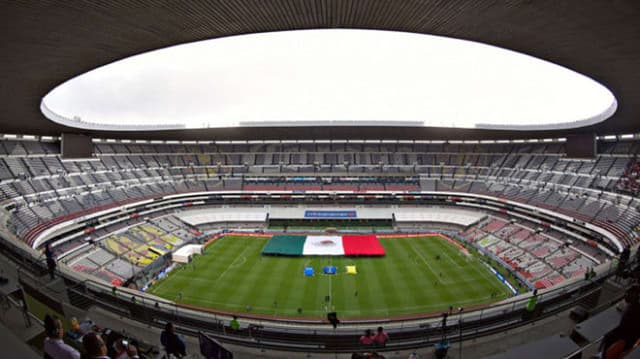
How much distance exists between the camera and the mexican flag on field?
2620 centimetres

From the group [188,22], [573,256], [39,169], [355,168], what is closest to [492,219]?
[573,256]

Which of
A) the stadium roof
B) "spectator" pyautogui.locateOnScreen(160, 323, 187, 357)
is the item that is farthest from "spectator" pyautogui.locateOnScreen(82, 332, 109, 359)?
the stadium roof

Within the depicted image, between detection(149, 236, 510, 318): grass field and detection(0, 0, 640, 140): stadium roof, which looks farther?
detection(149, 236, 510, 318): grass field

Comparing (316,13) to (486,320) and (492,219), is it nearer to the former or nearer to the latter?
(486,320)

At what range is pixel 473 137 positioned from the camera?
38656mm

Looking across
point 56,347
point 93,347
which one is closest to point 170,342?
point 56,347

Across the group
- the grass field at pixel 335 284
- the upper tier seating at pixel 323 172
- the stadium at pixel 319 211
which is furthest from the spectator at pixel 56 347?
the upper tier seating at pixel 323 172

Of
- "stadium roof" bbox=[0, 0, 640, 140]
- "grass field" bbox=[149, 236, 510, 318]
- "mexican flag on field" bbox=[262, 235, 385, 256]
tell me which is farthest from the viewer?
"mexican flag on field" bbox=[262, 235, 385, 256]

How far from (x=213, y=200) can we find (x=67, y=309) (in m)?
35.7

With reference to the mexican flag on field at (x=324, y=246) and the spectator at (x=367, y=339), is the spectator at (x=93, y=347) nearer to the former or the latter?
the spectator at (x=367, y=339)

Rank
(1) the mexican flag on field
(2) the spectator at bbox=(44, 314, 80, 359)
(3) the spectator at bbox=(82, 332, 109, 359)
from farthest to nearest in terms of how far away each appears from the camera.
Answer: (1) the mexican flag on field → (2) the spectator at bbox=(44, 314, 80, 359) → (3) the spectator at bbox=(82, 332, 109, 359)

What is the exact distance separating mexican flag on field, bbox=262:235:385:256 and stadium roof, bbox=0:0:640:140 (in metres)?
19.5

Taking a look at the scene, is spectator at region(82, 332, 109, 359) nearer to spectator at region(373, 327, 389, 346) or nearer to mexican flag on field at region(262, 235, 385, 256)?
spectator at region(373, 327, 389, 346)

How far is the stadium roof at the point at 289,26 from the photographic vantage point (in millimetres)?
8859
